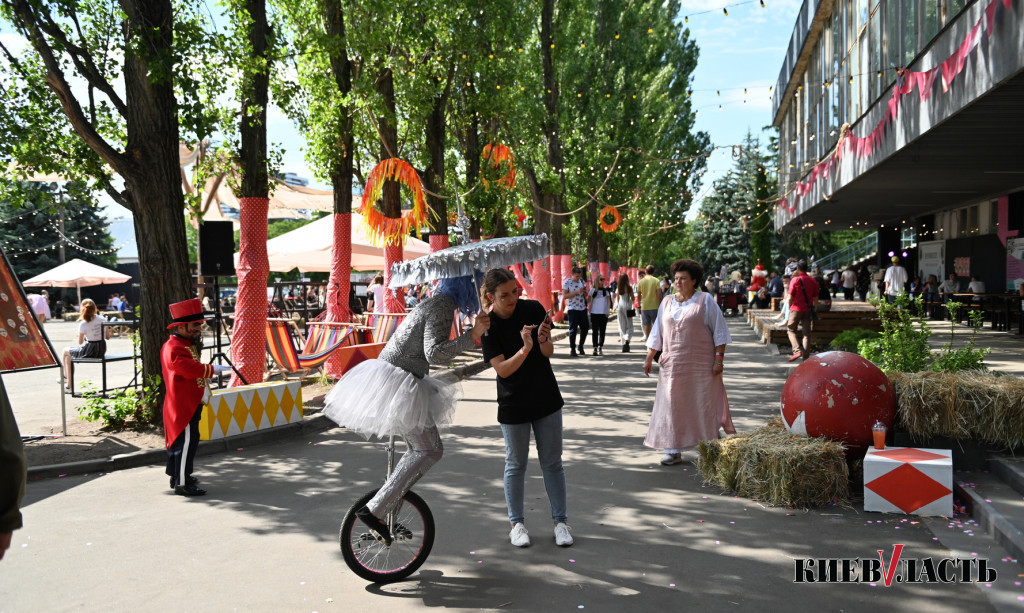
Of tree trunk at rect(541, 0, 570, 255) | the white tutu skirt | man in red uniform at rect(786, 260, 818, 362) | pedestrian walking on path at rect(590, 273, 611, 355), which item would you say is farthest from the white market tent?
the white tutu skirt

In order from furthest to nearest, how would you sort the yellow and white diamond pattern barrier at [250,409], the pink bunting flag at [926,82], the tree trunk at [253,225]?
the tree trunk at [253,225] < the pink bunting flag at [926,82] < the yellow and white diamond pattern barrier at [250,409]

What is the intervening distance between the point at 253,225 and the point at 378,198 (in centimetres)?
469

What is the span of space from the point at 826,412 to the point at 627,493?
6.01ft

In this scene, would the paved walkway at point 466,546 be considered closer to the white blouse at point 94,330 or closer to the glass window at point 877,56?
the white blouse at point 94,330

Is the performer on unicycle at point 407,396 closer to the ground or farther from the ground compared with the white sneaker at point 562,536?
farther from the ground

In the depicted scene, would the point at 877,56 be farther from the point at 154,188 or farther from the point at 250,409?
the point at 250,409

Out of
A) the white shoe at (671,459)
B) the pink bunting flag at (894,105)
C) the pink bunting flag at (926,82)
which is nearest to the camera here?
the white shoe at (671,459)

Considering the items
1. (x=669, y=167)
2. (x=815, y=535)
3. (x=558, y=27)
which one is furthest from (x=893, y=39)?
(x=669, y=167)

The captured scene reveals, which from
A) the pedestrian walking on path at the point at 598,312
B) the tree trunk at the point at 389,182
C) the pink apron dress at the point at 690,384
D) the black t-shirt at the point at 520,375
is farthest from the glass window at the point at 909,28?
the black t-shirt at the point at 520,375

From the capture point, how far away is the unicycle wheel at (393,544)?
195 inches

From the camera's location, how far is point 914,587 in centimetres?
481

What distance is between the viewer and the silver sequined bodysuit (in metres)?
5.02

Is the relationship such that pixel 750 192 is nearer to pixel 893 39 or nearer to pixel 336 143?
pixel 893 39

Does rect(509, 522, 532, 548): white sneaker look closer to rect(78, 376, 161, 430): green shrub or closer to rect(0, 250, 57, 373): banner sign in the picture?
rect(78, 376, 161, 430): green shrub
